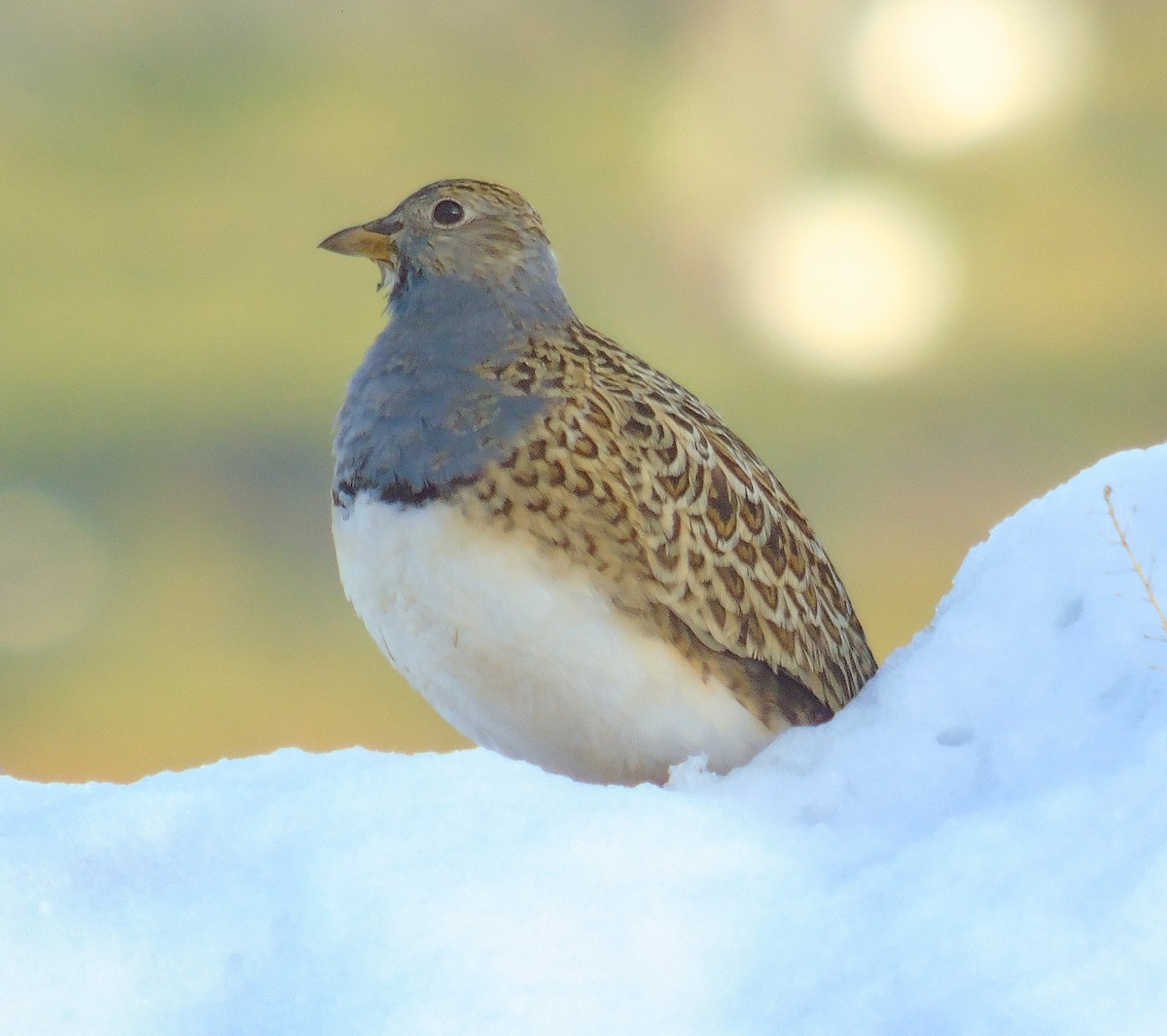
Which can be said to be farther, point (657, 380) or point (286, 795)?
point (657, 380)

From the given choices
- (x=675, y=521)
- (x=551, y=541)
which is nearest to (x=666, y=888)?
(x=551, y=541)

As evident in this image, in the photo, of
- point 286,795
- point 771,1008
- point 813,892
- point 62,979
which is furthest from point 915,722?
point 62,979

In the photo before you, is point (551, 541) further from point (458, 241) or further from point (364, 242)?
point (364, 242)

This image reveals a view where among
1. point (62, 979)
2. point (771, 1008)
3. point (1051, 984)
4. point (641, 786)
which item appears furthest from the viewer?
point (641, 786)

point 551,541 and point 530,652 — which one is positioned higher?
point 551,541

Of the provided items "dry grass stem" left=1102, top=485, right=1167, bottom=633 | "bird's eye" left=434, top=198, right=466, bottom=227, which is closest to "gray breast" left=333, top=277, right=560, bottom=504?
"bird's eye" left=434, top=198, right=466, bottom=227

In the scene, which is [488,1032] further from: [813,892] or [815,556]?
[815,556]
